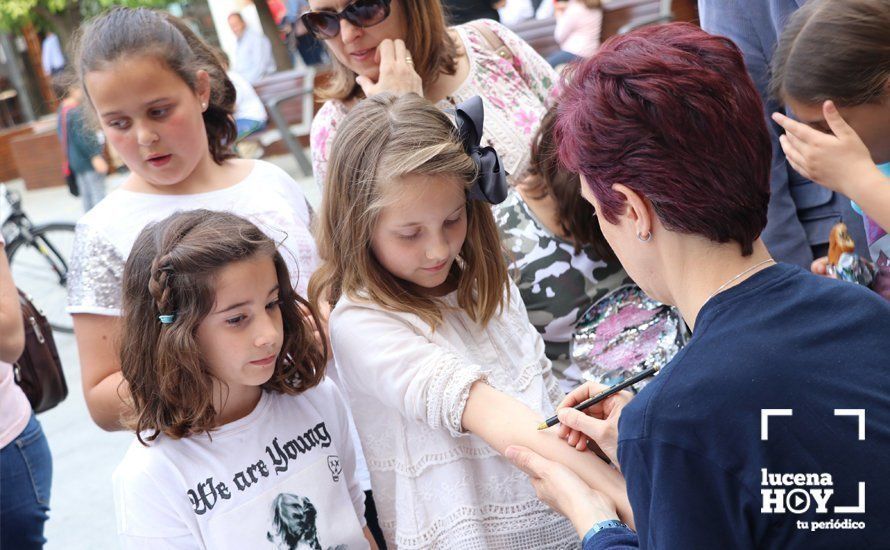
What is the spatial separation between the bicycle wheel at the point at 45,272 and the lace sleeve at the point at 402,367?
5.67m

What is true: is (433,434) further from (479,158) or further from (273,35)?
(273,35)

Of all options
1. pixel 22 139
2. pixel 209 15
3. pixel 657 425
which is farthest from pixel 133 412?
pixel 209 15

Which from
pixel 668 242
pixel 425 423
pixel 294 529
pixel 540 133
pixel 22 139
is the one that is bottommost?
pixel 22 139

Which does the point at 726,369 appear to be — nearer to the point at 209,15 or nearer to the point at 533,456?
the point at 533,456

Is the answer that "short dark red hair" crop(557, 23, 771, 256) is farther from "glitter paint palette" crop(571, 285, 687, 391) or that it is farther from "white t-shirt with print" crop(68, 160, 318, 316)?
"white t-shirt with print" crop(68, 160, 318, 316)

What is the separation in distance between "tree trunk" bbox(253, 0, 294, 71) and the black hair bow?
13.1 m

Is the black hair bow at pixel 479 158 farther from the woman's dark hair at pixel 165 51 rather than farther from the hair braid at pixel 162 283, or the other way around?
the woman's dark hair at pixel 165 51

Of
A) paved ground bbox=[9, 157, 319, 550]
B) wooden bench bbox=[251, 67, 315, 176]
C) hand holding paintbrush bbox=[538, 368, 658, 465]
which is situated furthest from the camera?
wooden bench bbox=[251, 67, 315, 176]

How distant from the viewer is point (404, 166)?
1.81 meters

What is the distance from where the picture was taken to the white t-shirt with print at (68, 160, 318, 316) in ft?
6.72

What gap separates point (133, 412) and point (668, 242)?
1.17 m

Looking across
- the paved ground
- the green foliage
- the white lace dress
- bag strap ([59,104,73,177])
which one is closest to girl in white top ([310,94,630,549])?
the white lace dress

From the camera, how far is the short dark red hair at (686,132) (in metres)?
1.28

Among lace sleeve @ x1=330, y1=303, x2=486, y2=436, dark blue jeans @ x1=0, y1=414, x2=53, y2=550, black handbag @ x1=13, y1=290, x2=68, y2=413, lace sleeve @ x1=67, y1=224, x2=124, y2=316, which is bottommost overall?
dark blue jeans @ x1=0, y1=414, x2=53, y2=550
